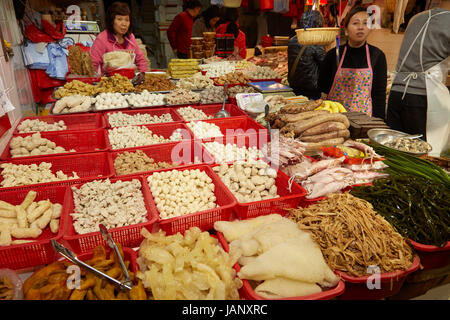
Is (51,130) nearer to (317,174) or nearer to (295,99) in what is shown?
(317,174)

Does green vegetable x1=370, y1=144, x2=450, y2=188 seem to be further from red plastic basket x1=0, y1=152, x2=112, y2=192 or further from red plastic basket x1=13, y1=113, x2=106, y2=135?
red plastic basket x1=13, y1=113, x2=106, y2=135

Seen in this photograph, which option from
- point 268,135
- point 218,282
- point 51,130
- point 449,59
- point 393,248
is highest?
point 449,59

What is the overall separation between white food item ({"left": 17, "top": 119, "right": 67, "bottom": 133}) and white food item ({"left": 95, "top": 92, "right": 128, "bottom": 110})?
559 millimetres

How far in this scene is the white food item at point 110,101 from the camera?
355cm

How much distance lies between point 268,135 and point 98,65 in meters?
3.63

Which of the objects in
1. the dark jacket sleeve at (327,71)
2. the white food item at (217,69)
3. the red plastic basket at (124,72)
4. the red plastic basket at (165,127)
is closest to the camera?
the red plastic basket at (165,127)

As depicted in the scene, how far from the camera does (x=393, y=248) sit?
5.19 ft

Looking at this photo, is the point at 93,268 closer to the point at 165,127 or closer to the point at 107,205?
the point at 107,205

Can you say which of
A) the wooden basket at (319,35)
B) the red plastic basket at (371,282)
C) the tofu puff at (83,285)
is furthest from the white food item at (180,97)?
the red plastic basket at (371,282)

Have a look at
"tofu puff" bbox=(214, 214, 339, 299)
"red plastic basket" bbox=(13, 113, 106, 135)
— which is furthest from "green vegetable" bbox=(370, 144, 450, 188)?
"red plastic basket" bbox=(13, 113, 106, 135)

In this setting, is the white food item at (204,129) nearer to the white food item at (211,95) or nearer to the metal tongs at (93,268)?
the white food item at (211,95)

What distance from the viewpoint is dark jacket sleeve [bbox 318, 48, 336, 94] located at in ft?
13.2

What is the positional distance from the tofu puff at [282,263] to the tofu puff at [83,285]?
1.80 ft
